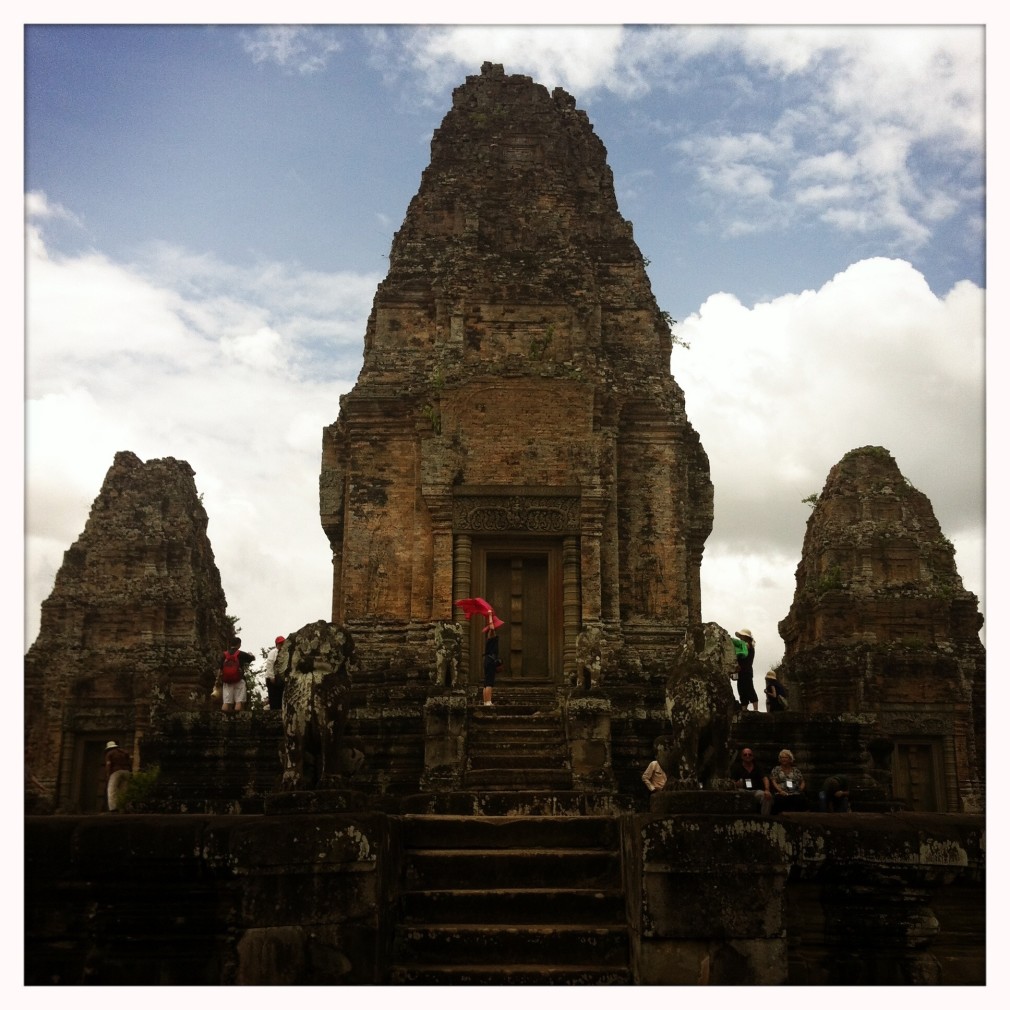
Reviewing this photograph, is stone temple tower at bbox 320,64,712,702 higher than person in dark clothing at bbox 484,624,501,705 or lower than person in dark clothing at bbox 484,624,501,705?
higher

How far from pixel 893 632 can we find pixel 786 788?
60.9 feet

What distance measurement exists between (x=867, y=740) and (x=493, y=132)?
14.7 m

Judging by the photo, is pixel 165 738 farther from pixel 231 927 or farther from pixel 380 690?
pixel 231 927

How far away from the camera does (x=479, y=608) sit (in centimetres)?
1822

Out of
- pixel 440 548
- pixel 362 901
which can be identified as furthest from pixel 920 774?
pixel 362 901

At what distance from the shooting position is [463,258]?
2136 centimetres

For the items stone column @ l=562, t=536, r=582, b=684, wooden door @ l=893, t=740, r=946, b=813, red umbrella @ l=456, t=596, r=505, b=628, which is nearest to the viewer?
red umbrella @ l=456, t=596, r=505, b=628

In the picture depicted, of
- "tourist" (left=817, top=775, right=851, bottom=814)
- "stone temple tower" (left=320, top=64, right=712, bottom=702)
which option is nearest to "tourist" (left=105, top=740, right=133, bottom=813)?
"stone temple tower" (left=320, top=64, right=712, bottom=702)

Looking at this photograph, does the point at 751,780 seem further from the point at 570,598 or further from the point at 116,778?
the point at 116,778

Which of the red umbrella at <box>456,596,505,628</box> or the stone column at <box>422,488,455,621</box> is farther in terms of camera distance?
the stone column at <box>422,488,455,621</box>

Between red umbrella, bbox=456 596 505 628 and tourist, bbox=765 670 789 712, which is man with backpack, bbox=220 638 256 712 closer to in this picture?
red umbrella, bbox=456 596 505 628

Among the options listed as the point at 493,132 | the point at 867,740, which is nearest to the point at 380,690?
the point at 867,740

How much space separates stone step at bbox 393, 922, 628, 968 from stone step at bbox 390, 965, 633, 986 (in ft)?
0.67

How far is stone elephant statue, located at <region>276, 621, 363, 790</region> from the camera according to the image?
9.84m
